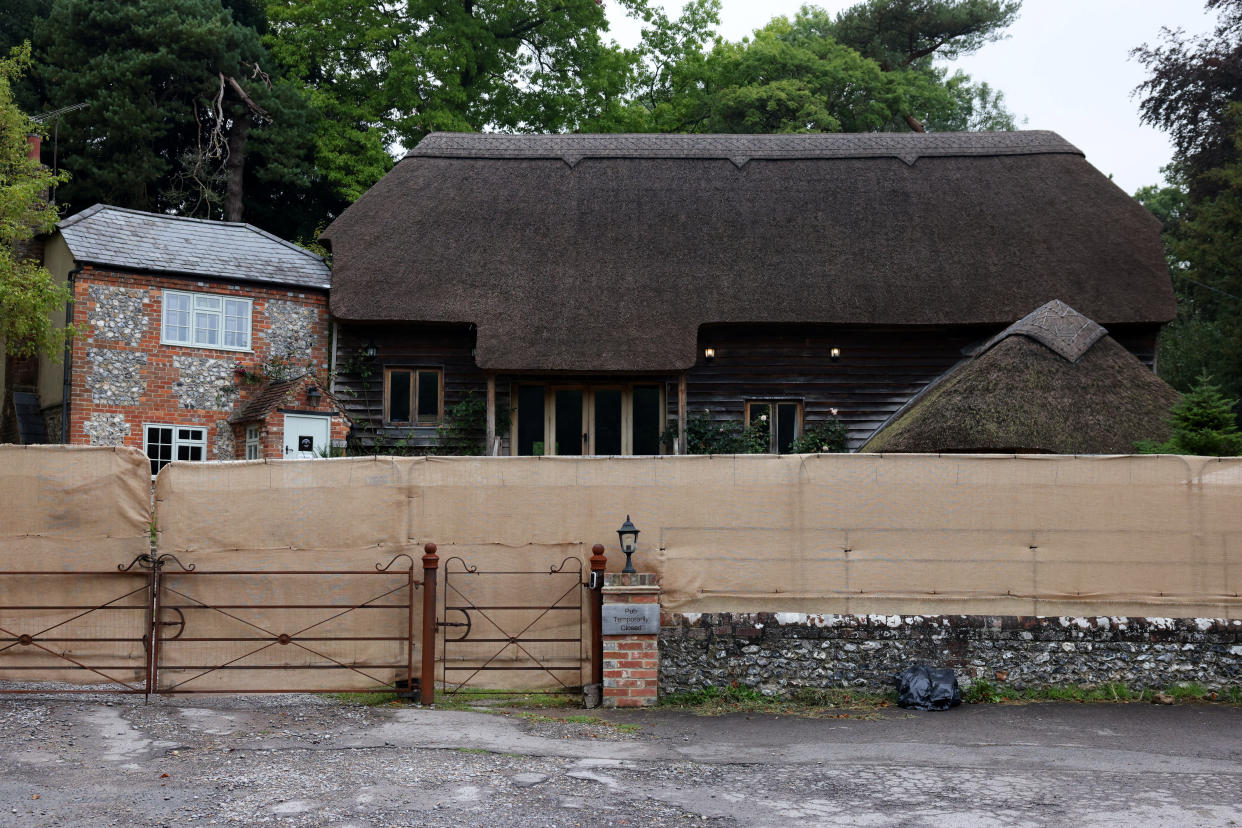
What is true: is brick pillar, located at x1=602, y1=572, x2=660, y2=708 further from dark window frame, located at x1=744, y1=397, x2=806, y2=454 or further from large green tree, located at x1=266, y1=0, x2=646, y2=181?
large green tree, located at x1=266, y1=0, x2=646, y2=181

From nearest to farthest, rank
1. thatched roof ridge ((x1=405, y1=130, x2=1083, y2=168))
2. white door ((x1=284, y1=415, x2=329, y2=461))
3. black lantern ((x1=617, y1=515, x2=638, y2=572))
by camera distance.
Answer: black lantern ((x1=617, y1=515, x2=638, y2=572)) → white door ((x1=284, y1=415, x2=329, y2=461)) → thatched roof ridge ((x1=405, y1=130, x2=1083, y2=168))

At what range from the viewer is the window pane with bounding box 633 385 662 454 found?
1786 cm

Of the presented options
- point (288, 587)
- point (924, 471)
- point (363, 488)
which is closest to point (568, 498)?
point (363, 488)

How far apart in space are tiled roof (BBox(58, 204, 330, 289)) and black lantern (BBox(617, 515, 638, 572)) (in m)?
11.9

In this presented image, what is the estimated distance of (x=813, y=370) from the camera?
59.0ft

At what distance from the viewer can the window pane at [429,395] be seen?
18.0 m

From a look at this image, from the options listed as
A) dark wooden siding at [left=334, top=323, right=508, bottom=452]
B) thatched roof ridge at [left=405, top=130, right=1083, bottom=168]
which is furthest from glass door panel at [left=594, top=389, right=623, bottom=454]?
thatched roof ridge at [left=405, top=130, right=1083, bottom=168]

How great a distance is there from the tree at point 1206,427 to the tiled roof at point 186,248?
546 inches

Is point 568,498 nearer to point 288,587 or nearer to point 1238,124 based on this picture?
point 288,587

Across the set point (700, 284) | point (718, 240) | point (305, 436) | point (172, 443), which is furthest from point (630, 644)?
point (172, 443)

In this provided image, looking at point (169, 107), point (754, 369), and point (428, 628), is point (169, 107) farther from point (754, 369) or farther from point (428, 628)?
point (428, 628)

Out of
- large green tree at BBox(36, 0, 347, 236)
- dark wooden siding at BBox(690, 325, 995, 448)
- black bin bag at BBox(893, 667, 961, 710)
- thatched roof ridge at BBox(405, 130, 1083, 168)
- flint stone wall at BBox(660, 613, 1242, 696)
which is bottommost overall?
black bin bag at BBox(893, 667, 961, 710)

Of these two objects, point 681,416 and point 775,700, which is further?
point 681,416

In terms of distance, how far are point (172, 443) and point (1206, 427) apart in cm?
1510
